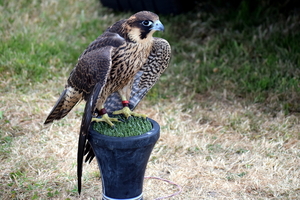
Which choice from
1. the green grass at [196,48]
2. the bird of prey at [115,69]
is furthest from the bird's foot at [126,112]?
the green grass at [196,48]

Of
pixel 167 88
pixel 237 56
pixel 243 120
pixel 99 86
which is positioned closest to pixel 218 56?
pixel 237 56

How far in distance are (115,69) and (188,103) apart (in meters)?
1.74

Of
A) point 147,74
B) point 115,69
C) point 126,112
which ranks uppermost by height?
point 115,69

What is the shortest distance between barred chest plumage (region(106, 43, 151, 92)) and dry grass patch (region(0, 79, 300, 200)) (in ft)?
2.77

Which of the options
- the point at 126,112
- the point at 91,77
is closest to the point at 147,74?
the point at 126,112

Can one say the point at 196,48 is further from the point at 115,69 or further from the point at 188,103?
the point at 115,69

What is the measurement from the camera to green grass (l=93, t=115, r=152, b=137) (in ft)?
7.88

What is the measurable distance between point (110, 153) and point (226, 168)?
1207mm

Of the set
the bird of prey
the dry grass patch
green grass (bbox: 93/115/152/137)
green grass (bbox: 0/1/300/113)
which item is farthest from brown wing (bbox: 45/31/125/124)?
green grass (bbox: 0/1/300/113)

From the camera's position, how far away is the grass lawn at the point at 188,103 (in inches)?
118

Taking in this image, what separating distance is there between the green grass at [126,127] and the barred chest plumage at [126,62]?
26cm

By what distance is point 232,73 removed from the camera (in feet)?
15.0

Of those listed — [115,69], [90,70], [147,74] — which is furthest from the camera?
[147,74]

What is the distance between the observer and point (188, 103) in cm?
414
